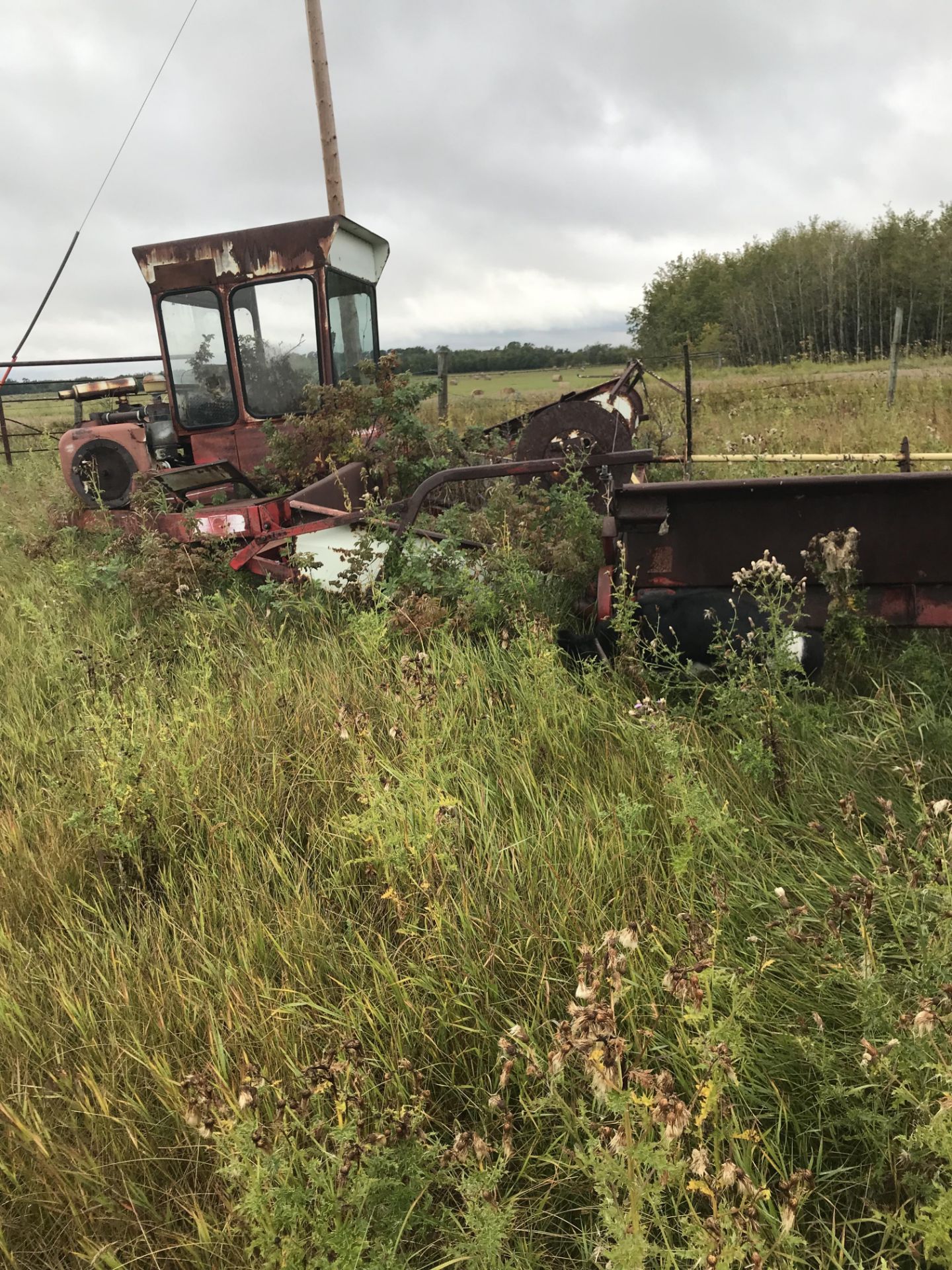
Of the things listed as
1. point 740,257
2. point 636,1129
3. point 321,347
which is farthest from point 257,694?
point 740,257

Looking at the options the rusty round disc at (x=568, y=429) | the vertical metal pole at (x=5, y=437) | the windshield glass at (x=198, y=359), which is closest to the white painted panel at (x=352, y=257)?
the windshield glass at (x=198, y=359)

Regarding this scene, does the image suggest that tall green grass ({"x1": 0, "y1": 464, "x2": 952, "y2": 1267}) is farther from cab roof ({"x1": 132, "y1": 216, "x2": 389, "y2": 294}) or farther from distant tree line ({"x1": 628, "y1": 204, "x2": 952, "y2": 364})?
distant tree line ({"x1": 628, "y1": 204, "x2": 952, "y2": 364})

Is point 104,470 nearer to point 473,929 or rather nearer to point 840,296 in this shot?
point 473,929

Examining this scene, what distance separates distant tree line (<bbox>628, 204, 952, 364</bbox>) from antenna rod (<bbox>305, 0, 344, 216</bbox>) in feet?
165

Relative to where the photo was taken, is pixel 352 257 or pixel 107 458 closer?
pixel 352 257

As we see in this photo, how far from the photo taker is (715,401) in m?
18.6

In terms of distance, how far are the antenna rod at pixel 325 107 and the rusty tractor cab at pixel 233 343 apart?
3.47 metres

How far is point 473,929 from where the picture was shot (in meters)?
2.02

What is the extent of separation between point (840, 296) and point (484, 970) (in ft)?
243

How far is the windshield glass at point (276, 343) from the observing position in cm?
654

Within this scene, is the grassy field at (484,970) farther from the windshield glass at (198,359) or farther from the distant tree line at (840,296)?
the distant tree line at (840,296)

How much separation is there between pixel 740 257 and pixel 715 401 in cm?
7629

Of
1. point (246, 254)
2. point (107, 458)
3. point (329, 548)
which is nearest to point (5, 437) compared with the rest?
point (107, 458)

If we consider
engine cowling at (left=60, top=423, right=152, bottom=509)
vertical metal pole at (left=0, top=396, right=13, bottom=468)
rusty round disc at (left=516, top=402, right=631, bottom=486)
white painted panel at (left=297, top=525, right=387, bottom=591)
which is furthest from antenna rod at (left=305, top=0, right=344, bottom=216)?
vertical metal pole at (left=0, top=396, right=13, bottom=468)
